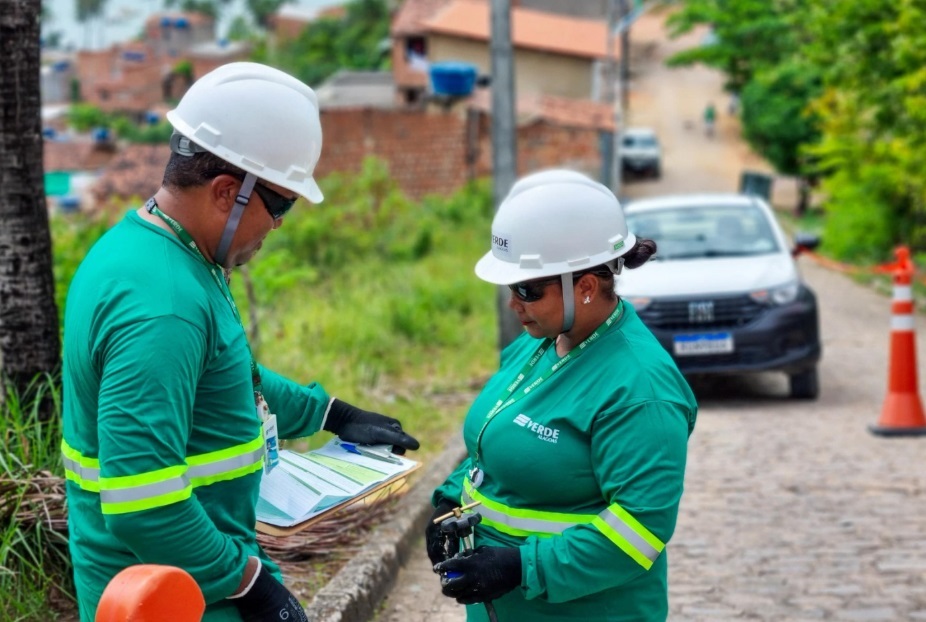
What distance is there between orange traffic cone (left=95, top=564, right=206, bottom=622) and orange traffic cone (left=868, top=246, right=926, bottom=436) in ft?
25.1

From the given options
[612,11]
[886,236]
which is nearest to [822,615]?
[886,236]

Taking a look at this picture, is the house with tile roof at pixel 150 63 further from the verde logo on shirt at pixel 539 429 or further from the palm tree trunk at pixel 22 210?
the verde logo on shirt at pixel 539 429

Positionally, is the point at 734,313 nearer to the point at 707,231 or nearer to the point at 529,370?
the point at 707,231

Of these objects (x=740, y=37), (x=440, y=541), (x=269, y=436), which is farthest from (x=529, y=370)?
(x=740, y=37)

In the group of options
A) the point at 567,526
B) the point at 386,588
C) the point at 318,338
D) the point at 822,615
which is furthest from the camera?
the point at 318,338

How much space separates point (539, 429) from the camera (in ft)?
9.35

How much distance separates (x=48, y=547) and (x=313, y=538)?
1426mm

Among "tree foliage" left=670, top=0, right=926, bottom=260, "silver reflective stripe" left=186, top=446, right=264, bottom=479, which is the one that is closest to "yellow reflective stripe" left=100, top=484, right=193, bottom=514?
"silver reflective stripe" left=186, top=446, right=264, bottom=479

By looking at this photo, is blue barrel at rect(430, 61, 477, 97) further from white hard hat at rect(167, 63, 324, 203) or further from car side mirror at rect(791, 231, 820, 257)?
white hard hat at rect(167, 63, 324, 203)

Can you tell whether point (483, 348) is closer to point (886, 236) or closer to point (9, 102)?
point (9, 102)

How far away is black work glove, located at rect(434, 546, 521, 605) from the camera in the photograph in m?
2.71

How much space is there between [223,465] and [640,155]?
4431 cm

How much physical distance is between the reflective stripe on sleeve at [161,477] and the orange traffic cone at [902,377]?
23.8ft

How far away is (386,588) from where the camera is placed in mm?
5715
